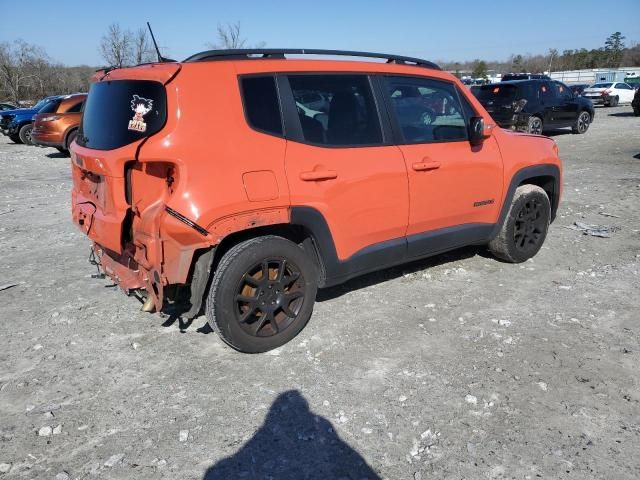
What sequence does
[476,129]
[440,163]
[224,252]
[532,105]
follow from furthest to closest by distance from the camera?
[532,105]
[476,129]
[440,163]
[224,252]

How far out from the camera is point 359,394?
10.1 ft

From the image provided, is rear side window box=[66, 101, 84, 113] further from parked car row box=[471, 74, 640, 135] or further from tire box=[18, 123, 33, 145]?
parked car row box=[471, 74, 640, 135]

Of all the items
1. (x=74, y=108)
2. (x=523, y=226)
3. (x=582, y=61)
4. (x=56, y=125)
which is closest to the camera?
(x=523, y=226)

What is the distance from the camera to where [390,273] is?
496 centimetres

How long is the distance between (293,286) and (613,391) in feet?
6.85

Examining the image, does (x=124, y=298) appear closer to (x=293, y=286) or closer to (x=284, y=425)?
(x=293, y=286)

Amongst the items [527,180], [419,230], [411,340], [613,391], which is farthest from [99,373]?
[527,180]

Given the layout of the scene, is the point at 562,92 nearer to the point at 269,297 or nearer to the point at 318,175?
the point at 318,175

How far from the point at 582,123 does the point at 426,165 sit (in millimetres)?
15208

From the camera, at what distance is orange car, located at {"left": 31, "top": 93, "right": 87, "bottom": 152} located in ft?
46.3

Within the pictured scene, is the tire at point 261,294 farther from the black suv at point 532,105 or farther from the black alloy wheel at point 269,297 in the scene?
the black suv at point 532,105

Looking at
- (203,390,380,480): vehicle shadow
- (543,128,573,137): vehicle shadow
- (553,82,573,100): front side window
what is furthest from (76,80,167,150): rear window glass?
(543,128,573,137): vehicle shadow

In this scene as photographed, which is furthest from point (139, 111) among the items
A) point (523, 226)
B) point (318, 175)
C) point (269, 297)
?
point (523, 226)

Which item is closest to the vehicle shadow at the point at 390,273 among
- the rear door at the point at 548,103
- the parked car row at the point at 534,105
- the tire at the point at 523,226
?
the tire at the point at 523,226
